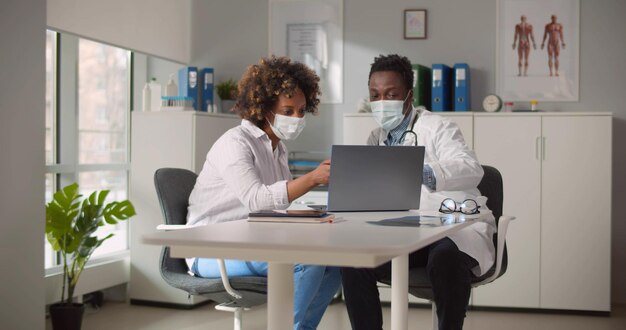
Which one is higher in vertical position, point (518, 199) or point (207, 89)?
point (207, 89)

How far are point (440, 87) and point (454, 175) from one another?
207 centimetres

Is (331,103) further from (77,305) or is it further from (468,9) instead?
(77,305)

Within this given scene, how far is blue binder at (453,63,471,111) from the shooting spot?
15.5ft

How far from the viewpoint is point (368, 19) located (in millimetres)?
5148

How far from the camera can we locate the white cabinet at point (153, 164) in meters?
4.62

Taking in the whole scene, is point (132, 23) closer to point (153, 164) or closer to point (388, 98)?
point (153, 164)

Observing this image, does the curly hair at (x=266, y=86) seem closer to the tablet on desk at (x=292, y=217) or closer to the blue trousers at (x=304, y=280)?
the blue trousers at (x=304, y=280)

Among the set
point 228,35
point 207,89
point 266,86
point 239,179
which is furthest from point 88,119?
point 239,179

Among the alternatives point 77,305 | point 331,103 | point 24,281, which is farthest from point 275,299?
point 331,103

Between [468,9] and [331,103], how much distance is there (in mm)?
1066

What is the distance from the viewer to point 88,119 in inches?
183

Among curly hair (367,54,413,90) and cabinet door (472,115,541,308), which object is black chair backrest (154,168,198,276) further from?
cabinet door (472,115,541,308)

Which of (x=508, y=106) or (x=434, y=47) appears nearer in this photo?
(x=508, y=106)

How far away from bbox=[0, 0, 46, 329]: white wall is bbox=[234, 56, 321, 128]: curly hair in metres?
1.04
